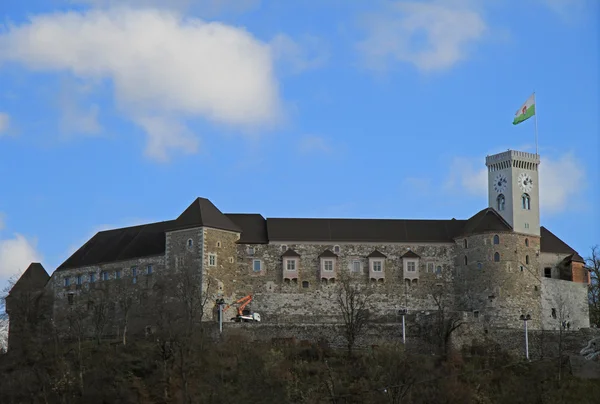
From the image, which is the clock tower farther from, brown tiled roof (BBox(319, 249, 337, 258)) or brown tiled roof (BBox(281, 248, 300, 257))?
brown tiled roof (BBox(281, 248, 300, 257))

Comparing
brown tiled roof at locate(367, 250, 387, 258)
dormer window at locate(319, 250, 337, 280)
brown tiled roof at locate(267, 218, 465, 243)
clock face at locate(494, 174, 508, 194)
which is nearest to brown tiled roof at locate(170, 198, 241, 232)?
brown tiled roof at locate(267, 218, 465, 243)

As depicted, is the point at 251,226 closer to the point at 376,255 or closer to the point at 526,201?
the point at 376,255

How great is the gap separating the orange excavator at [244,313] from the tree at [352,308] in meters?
7.44

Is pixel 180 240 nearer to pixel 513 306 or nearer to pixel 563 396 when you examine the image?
pixel 513 306

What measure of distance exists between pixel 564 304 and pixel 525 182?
11381 millimetres

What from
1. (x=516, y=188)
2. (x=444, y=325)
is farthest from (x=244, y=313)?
(x=516, y=188)

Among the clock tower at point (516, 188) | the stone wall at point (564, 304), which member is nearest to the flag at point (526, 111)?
the clock tower at point (516, 188)

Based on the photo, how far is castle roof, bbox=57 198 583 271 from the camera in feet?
342

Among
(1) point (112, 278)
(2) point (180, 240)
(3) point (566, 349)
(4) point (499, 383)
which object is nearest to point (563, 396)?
(4) point (499, 383)

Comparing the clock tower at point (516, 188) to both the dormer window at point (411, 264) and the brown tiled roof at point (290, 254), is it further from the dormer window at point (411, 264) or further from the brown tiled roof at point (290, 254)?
the brown tiled roof at point (290, 254)

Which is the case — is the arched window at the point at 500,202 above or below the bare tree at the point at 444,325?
above

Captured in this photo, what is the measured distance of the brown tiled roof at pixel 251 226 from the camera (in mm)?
105500

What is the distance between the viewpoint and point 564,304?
105 meters

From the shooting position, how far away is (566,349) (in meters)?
94.4
